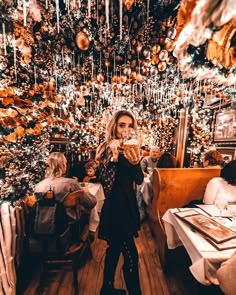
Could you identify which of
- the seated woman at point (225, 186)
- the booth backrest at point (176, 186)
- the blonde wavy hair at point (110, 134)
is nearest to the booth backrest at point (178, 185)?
the booth backrest at point (176, 186)

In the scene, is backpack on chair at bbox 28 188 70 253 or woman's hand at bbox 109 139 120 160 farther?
backpack on chair at bbox 28 188 70 253

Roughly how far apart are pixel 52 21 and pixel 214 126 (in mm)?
3962

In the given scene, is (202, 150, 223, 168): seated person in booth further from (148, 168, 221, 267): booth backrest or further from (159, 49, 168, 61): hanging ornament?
(159, 49, 168, 61): hanging ornament

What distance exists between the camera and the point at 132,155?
1.44m

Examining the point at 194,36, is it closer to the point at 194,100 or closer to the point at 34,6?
the point at 34,6

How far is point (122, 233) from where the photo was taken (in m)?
1.50

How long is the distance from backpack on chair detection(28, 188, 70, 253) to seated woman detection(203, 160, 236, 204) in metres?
1.69

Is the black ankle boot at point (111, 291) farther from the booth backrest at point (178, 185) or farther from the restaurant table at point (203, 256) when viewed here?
the booth backrest at point (178, 185)

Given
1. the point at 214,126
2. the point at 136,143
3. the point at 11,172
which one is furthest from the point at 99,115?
the point at 136,143

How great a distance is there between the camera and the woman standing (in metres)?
1.44

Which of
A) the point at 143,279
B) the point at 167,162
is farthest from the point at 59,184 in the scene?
the point at 167,162

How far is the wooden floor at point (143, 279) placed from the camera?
75.9 inches

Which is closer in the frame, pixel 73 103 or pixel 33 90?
pixel 33 90

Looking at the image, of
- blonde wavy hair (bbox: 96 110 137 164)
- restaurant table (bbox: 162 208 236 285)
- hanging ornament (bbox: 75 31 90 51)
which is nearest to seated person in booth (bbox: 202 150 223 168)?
restaurant table (bbox: 162 208 236 285)
